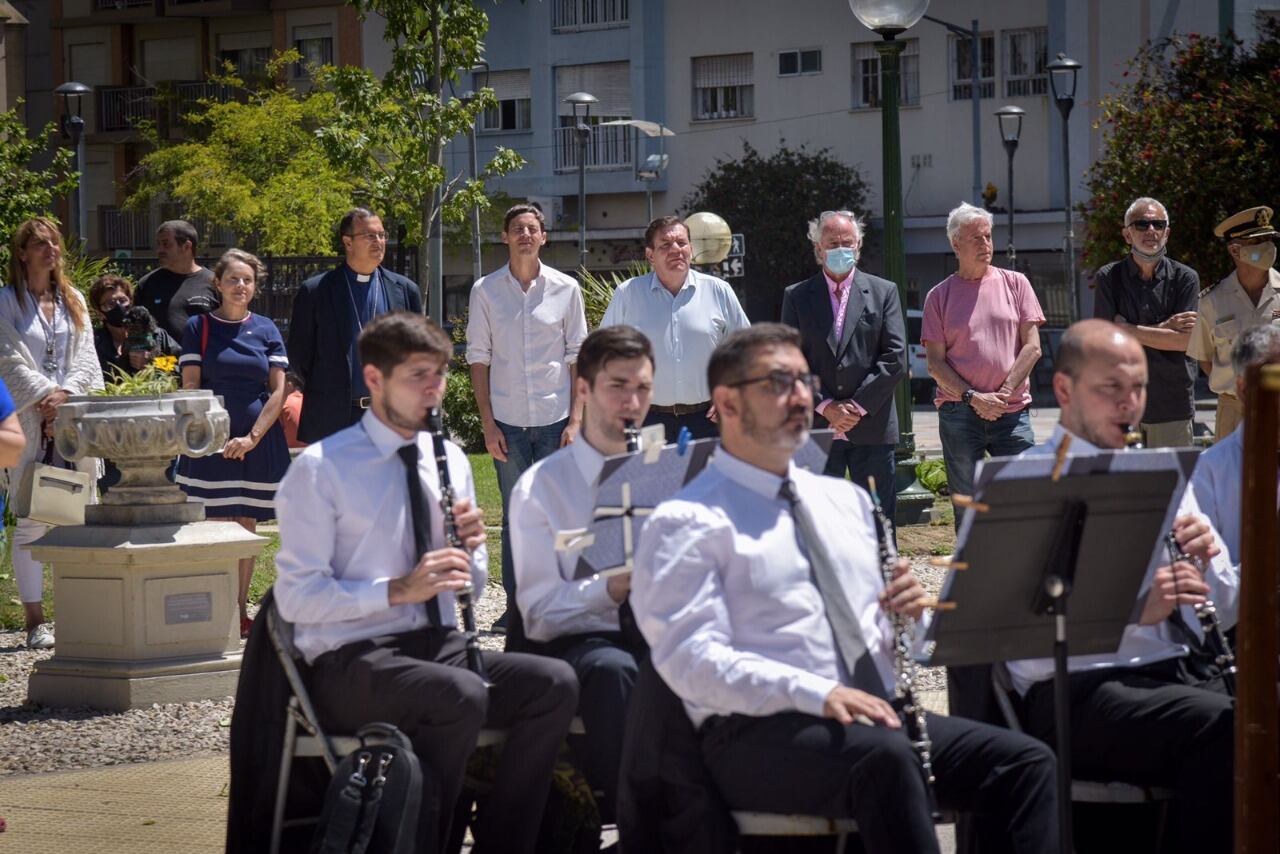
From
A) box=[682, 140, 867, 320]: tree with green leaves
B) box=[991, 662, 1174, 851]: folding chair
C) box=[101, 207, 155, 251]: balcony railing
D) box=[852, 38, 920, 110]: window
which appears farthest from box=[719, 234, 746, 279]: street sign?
box=[101, 207, 155, 251]: balcony railing

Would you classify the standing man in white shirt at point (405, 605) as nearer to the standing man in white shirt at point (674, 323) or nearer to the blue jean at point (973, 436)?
the standing man in white shirt at point (674, 323)

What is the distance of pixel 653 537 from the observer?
4098mm

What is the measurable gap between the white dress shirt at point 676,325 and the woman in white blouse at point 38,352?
254 centimetres

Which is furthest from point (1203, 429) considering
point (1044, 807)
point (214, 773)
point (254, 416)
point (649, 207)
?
point (649, 207)

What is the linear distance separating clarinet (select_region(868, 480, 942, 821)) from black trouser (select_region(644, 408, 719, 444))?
422 centimetres

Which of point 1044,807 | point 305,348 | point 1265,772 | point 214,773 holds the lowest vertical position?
point 214,773

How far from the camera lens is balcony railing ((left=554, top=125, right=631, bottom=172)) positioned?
149 ft

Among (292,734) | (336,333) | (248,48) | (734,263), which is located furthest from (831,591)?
(248,48)

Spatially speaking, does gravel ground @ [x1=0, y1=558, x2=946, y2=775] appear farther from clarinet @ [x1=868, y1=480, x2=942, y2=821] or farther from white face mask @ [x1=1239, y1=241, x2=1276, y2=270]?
clarinet @ [x1=868, y1=480, x2=942, y2=821]

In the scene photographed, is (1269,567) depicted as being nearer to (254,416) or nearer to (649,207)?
(254,416)

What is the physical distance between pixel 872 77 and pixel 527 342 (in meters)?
35.4

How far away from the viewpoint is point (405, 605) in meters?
4.81

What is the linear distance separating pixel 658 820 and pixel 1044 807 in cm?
88

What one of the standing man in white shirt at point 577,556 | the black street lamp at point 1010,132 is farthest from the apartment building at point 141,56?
the standing man in white shirt at point 577,556
